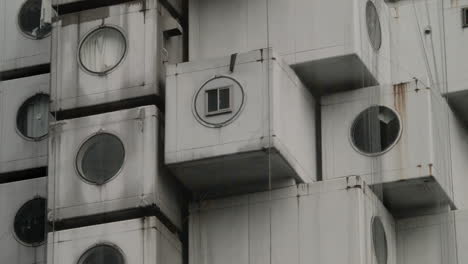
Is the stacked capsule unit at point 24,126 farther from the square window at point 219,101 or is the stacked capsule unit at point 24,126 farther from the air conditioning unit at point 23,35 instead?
the square window at point 219,101

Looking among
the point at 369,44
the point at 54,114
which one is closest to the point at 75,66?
the point at 54,114

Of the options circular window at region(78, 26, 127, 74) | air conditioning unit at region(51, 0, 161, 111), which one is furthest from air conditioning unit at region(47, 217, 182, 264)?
circular window at region(78, 26, 127, 74)

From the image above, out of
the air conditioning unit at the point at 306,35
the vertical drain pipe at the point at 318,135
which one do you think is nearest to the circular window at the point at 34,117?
the air conditioning unit at the point at 306,35

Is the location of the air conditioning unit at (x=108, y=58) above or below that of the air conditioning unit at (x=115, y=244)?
above

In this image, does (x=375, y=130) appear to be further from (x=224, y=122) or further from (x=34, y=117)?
Result: (x=34, y=117)

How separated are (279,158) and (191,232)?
3.07 m

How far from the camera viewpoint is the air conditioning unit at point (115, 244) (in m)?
44.1

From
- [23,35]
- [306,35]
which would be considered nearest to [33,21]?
[23,35]

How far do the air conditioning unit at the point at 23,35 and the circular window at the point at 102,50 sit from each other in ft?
12.3

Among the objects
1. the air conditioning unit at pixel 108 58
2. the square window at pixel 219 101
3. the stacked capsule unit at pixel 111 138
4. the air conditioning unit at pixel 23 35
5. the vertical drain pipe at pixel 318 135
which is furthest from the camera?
the air conditioning unit at pixel 23 35

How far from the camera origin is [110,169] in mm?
45188

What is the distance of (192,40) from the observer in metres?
47.5

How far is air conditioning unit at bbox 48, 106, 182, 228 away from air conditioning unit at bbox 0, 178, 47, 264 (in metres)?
2.66

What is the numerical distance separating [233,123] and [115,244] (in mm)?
3912
